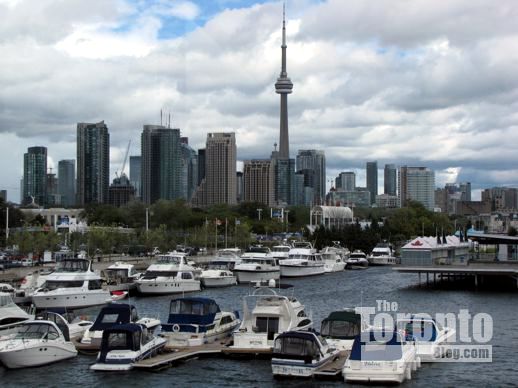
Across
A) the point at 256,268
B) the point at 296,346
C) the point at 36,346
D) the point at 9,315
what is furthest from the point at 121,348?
the point at 256,268

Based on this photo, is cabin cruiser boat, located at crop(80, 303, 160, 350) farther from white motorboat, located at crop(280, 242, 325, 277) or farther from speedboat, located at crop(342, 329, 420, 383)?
white motorboat, located at crop(280, 242, 325, 277)

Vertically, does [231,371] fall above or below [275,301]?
below

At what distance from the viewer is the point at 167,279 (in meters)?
89.0

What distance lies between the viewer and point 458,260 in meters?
111

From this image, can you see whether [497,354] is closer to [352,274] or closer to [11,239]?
[352,274]

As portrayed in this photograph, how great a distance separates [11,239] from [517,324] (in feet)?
289

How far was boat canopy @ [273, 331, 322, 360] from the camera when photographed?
1705 inches

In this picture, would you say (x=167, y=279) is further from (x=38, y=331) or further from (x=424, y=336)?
(x=424, y=336)

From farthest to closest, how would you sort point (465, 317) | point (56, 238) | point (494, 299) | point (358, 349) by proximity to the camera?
point (56, 238), point (494, 299), point (465, 317), point (358, 349)

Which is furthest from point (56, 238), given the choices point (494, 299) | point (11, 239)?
point (494, 299)

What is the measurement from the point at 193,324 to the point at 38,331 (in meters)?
9.54

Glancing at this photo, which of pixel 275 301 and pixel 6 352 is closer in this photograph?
→ pixel 6 352

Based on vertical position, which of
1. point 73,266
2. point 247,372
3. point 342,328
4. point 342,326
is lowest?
point 247,372

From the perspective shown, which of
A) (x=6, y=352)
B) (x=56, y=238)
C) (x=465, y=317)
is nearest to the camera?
(x=6, y=352)
